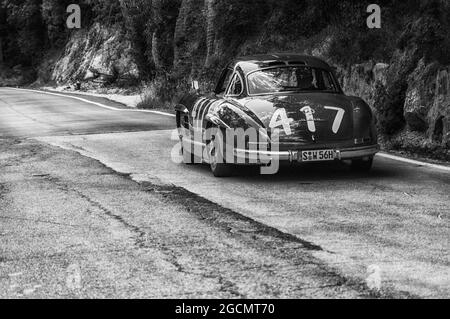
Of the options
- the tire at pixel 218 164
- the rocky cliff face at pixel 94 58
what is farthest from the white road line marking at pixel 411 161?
the rocky cliff face at pixel 94 58

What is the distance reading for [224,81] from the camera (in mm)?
11492

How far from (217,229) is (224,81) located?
474 centimetres

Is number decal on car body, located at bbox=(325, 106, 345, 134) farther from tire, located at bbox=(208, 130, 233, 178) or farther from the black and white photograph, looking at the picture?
tire, located at bbox=(208, 130, 233, 178)

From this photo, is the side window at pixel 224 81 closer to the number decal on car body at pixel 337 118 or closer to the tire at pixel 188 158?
the tire at pixel 188 158

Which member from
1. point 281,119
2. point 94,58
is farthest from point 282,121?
point 94,58

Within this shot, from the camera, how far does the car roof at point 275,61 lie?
1098 centimetres

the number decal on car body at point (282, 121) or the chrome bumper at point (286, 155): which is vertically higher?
the number decal on car body at point (282, 121)

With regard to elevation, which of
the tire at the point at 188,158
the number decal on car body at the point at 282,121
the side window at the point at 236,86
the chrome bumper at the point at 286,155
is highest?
the side window at the point at 236,86

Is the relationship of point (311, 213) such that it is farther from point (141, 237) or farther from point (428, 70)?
point (428, 70)

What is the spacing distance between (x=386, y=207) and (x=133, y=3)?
2746cm

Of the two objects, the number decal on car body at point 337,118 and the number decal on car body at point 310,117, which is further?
the number decal on car body at point 337,118

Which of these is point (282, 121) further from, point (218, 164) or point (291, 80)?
point (291, 80)
